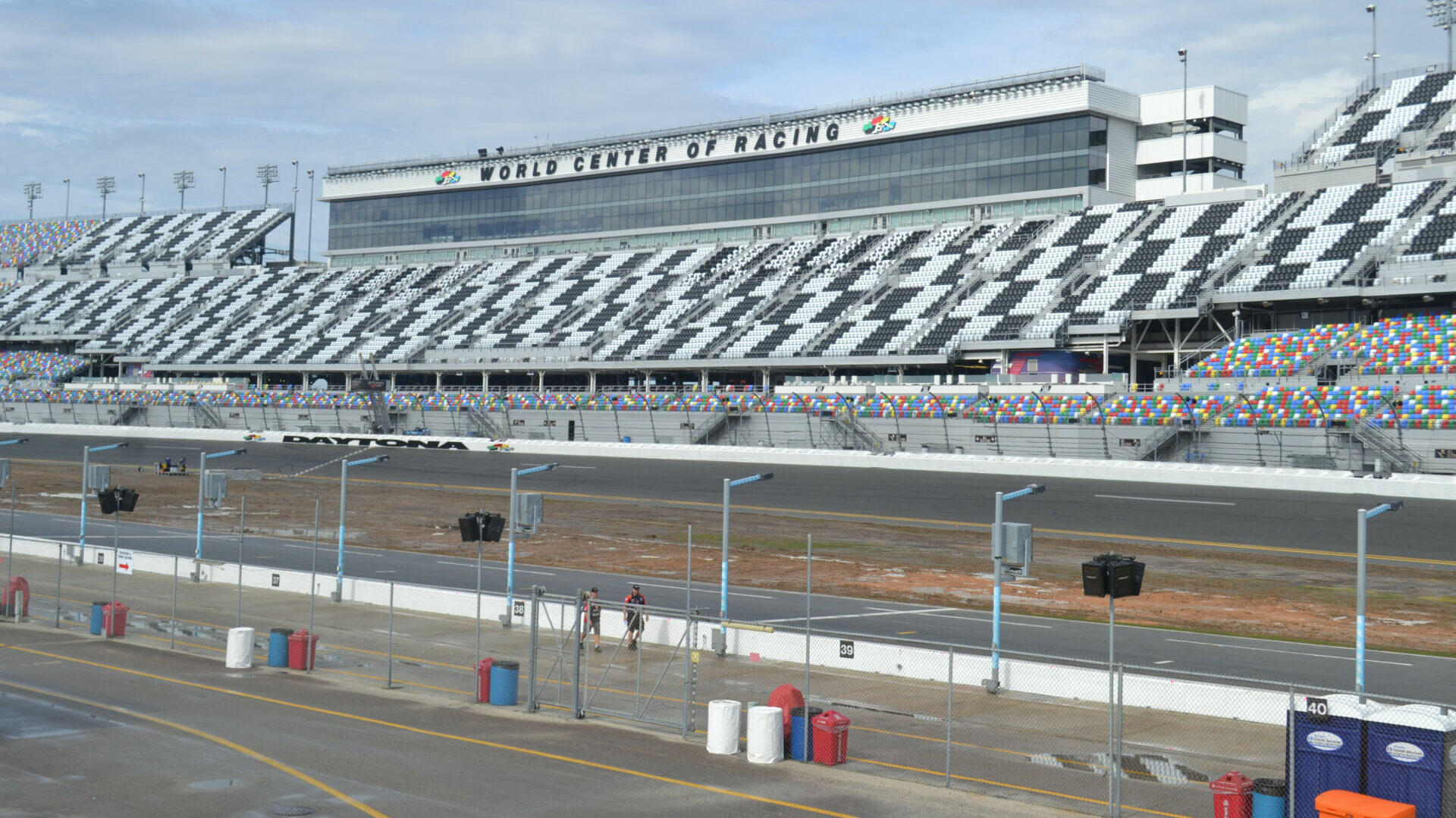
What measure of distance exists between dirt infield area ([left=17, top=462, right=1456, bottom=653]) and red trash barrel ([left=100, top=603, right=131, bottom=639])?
14886 millimetres

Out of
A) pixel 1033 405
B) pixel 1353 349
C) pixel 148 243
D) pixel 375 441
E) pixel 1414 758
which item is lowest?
pixel 1414 758

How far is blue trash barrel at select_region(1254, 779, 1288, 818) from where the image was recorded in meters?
13.6

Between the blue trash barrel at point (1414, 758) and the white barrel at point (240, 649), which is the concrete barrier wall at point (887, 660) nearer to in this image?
the white barrel at point (240, 649)

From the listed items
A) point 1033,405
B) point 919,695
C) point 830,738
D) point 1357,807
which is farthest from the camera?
point 1033,405

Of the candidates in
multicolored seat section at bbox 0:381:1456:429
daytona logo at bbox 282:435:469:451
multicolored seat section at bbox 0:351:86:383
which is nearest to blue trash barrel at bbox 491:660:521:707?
multicolored seat section at bbox 0:381:1456:429

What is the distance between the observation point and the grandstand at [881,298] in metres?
59.0

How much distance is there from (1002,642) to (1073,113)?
6083cm

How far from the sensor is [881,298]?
8094cm

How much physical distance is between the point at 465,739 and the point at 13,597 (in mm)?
17222

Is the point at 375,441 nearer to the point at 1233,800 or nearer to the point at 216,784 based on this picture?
the point at 216,784

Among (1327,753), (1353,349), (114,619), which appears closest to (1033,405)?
(1353,349)

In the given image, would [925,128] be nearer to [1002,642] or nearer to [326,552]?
[326,552]

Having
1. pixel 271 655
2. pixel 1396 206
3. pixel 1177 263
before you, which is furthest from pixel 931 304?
pixel 271 655

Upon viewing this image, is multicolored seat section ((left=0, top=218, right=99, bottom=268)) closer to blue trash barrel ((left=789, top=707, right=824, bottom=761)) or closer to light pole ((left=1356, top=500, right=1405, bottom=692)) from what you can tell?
blue trash barrel ((left=789, top=707, right=824, bottom=761))
